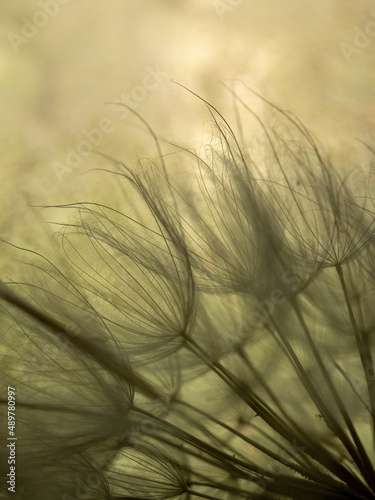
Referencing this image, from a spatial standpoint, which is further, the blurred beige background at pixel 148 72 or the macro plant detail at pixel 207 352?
the blurred beige background at pixel 148 72

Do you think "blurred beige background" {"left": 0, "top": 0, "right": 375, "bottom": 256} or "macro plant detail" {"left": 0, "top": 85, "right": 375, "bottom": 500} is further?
"blurred beige background" {"left": 0, "top": 0, "right": 375, "bottom": 256}

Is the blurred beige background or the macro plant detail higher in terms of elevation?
the blurred beige background

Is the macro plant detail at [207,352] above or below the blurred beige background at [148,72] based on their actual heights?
below

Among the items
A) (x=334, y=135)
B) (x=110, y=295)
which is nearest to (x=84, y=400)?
(x=110, y=295)

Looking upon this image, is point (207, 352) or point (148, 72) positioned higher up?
point (148, 72)

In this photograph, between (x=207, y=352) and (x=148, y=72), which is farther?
(x=148, y=72)
